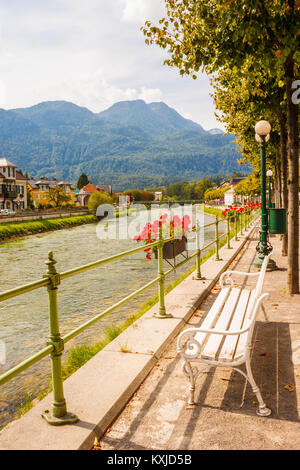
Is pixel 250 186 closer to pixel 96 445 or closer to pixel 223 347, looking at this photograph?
pixel 223 347

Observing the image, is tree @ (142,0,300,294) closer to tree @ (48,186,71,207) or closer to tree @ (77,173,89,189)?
tree @ (48,186,71,207)

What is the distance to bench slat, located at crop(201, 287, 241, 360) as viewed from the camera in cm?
365

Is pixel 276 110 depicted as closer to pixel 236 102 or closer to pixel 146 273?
pixel 236 102

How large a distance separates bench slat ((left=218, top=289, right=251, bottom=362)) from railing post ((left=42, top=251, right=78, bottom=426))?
1.39 m

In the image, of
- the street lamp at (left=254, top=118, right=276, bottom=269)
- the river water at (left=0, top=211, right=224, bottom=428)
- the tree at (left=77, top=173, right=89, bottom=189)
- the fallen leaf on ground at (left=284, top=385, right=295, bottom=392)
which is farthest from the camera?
the tree at (left=77, top=173, right=89, bottom=189)

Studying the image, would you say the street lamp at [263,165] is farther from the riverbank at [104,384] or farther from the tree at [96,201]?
the tree at [96,201]

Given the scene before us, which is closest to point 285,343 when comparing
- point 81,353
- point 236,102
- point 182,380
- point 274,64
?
point 182,380

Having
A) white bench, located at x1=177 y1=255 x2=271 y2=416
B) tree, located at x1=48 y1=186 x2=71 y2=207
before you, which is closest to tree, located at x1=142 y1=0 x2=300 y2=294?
white bench, located at x1=177 y1=255 x2=271 y2=416

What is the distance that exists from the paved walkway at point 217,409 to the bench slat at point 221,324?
1.57 feet

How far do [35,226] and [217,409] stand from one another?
48.5 metres

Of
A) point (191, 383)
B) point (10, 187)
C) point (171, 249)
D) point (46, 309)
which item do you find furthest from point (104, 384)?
point (10, 187)

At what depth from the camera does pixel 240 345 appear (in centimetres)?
370

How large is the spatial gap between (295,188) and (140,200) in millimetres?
191181

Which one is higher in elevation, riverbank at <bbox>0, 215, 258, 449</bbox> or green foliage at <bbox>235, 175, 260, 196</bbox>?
green foliage at <bbox>235, 175, 260, 196</bbox>
